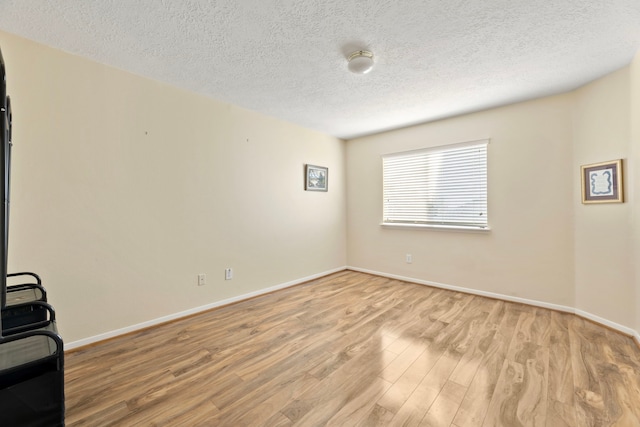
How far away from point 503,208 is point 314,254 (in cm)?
263

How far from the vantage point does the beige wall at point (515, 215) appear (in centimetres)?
294

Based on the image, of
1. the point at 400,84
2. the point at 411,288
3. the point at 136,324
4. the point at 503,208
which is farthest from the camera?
the point at 411,288

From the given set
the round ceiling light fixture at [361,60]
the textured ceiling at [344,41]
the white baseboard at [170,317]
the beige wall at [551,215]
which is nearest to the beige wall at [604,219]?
the beige wall at [551,215]

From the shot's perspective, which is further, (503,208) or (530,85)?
(503,208)

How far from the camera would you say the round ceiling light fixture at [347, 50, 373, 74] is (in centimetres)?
212

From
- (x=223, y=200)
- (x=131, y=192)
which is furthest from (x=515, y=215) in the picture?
(x=131, y=192)

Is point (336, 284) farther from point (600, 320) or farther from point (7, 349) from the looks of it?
A: point (7, 349)

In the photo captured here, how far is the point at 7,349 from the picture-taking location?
106 centimetres

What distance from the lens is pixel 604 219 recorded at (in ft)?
8.57

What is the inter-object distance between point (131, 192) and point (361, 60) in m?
2.32

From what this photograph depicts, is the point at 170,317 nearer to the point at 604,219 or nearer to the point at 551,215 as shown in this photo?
the point at 551,215

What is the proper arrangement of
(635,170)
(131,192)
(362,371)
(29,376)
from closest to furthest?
(29,376), (362,371), (635,170), (131,192)

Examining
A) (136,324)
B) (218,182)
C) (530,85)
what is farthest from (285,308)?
(530,85)

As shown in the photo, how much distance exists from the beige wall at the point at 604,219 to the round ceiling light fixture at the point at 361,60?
2.33 metres
